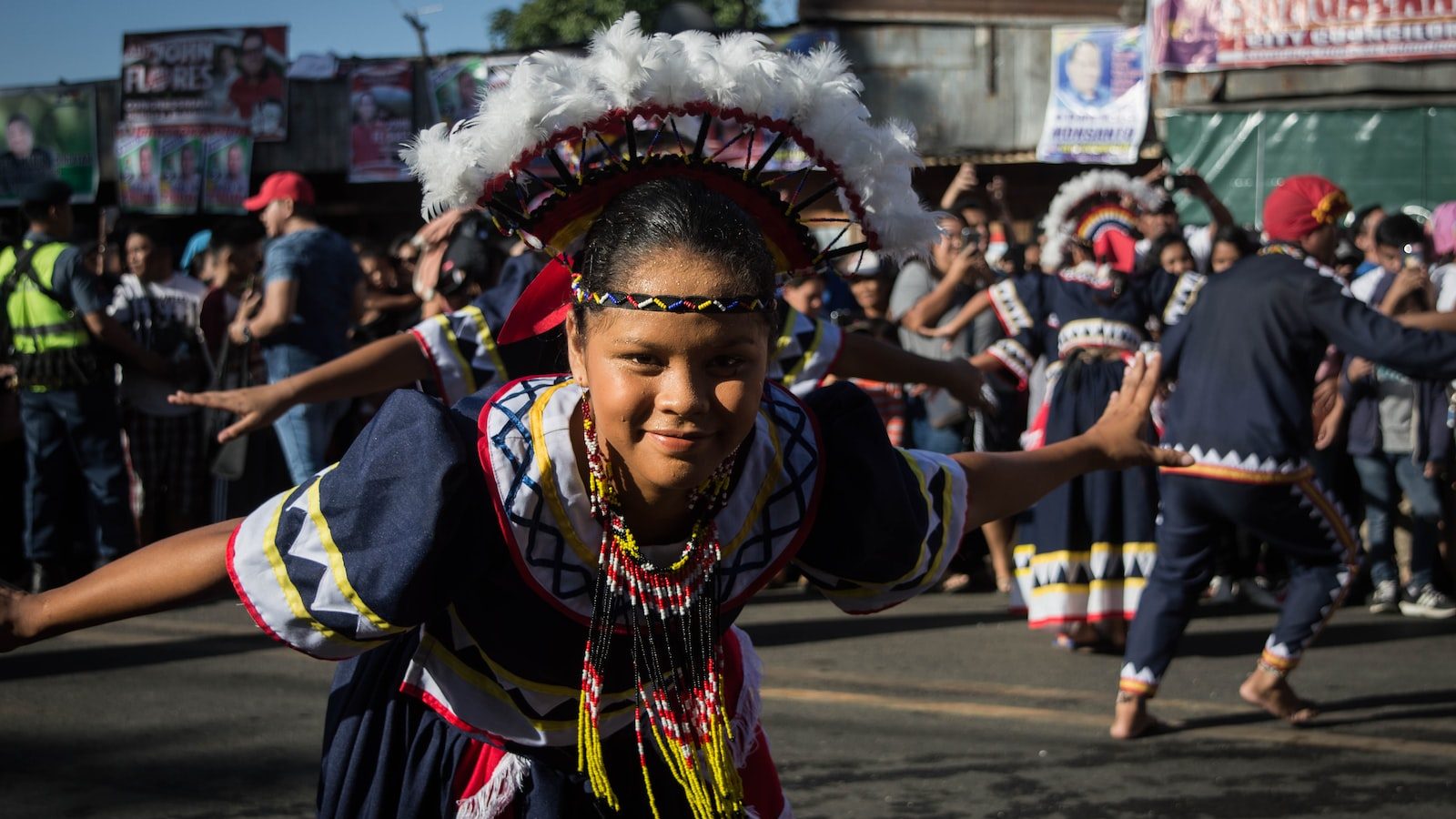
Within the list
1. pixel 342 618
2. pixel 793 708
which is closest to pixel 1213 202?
pixel 793 708

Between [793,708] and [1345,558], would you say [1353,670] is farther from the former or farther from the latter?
[793,708]

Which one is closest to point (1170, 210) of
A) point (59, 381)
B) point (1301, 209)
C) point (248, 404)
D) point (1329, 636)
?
point (1329, 636)

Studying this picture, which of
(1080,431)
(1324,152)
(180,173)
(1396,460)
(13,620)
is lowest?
(1396,460)

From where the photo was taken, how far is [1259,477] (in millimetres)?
5449

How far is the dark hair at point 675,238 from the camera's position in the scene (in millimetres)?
2199

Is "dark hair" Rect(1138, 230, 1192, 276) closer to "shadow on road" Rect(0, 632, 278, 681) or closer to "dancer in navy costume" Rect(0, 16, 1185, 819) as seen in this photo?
"shadow on road" Rect(0, 632, 278, 681)

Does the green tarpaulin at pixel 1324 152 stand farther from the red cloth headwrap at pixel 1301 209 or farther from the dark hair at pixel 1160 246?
the red cloth headwrap at pixel 1301 209

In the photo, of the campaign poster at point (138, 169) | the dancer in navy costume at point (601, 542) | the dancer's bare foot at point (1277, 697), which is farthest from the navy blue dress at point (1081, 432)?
the campaign poster at point (138, 169)

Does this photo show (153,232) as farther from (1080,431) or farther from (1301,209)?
(1301,209)

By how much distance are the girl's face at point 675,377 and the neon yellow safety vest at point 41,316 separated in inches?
260

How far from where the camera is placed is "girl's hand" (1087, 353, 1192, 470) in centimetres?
300

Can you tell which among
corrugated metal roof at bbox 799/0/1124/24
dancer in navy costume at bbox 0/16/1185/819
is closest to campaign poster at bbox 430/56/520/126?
corrugated metal roof at bbox 799/0/1124/24

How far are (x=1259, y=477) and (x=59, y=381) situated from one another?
233 inches

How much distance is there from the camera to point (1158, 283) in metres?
7.18
